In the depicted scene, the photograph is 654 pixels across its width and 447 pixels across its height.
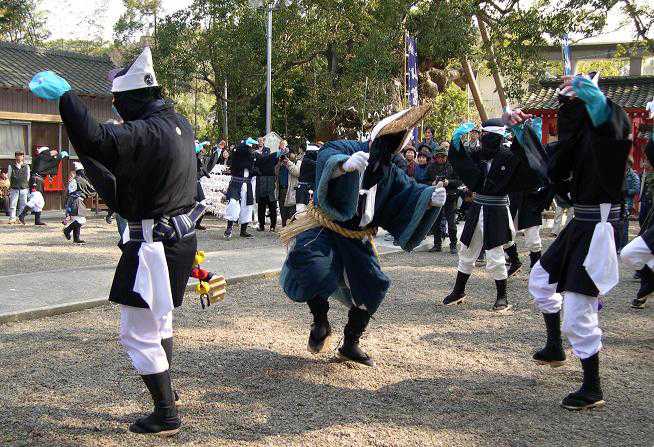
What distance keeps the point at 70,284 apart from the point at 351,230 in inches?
172

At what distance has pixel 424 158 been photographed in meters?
12.4

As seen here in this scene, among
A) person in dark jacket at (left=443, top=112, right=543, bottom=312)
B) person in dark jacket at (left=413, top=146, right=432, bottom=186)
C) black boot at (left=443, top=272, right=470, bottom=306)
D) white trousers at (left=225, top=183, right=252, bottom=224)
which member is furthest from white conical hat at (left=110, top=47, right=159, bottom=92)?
white trousers at (left=225, top=183, right=252, bottom=224)

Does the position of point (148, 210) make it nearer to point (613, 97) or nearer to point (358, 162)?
point (358, 162)

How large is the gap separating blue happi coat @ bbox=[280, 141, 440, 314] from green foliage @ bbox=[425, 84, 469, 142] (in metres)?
18.9

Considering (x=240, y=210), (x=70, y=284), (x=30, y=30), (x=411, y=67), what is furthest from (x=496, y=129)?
(x=30, y=30)

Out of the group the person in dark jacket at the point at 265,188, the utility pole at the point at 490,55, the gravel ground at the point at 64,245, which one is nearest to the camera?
the gravel ground at the point at 64,245

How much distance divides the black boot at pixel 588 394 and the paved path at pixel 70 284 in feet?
Result: 16.1

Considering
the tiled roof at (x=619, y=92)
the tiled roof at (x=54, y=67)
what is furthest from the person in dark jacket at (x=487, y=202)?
the tiled roof at (x=54, y=67)

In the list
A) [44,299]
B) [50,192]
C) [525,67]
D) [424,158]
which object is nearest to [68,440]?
[44,299]

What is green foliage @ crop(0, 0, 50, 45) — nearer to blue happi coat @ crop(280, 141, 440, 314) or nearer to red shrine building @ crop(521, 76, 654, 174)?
A: red shrine building @ crop(521, 76, 654, 174)

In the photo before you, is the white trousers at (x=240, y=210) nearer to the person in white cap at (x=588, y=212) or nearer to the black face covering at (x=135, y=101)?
the person in white cap at (x=588, y=212)

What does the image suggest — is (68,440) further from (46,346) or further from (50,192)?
(50,192)

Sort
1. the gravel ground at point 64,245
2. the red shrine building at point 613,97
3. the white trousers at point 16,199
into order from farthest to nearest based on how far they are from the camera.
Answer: the red shrine building at point 613,97 → the white trousers at point 16,199 → the gravel ground at point 64,245

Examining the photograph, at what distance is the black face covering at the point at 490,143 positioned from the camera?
23.9ft
